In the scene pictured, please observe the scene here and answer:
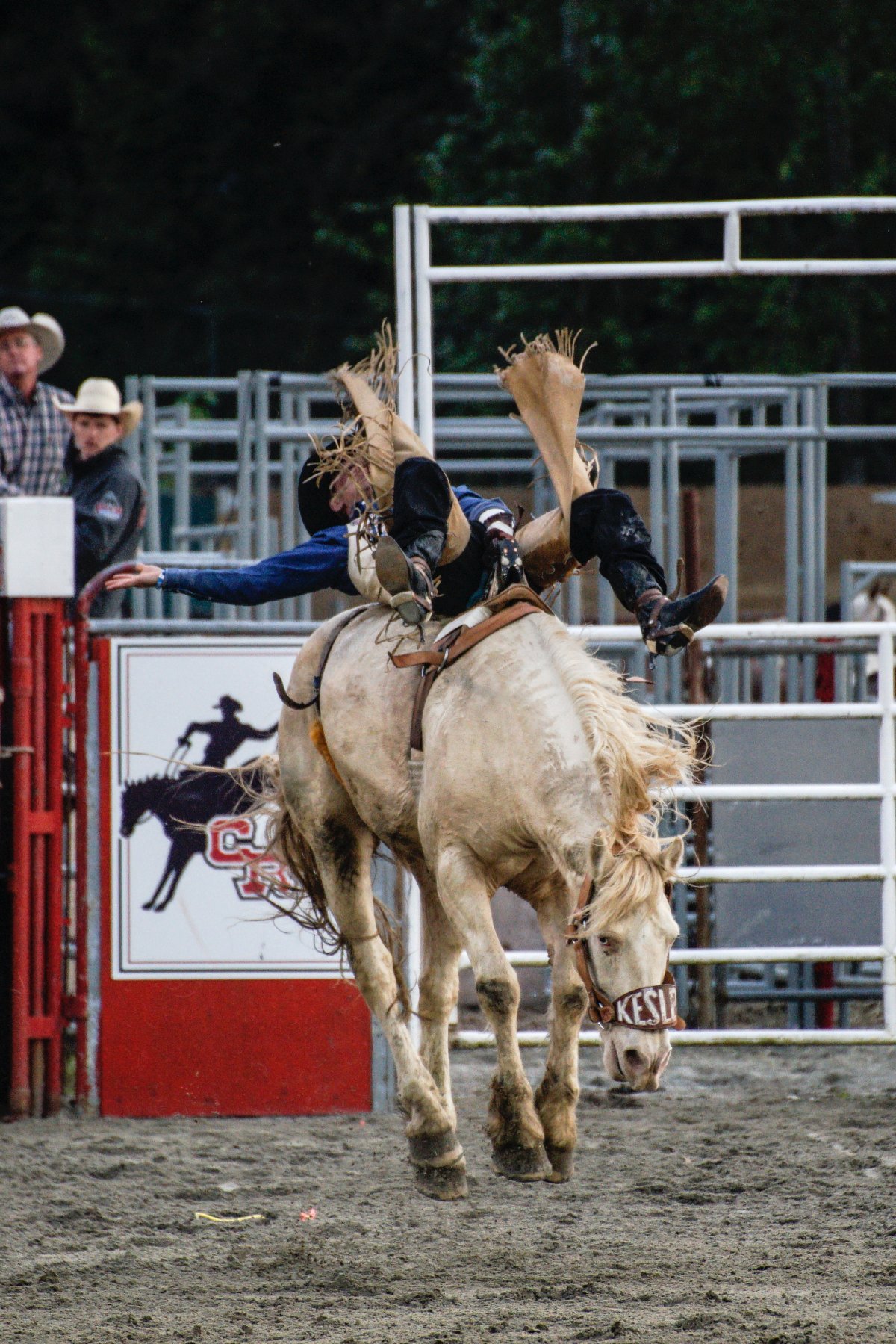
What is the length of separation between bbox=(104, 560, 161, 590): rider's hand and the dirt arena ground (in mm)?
1786

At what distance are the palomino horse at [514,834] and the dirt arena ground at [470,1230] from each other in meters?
0.50

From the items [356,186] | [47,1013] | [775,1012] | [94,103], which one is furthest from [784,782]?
[94,103]

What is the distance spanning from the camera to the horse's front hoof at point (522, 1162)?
3.88 m

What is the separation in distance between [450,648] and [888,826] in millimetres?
3043

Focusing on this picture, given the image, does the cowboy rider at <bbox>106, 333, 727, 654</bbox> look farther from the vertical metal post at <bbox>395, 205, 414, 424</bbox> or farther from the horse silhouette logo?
the horse silhouette logo

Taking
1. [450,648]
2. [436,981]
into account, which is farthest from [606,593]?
[450,648]

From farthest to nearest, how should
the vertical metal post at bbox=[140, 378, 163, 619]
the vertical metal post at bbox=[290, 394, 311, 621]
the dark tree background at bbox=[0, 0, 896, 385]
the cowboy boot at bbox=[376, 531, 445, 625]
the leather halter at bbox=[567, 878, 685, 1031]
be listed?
the dark tree background at bbox=[0, 0, 896, 385], the vertical metal post at bbox=[140, 378, 163, 619], the vertical metal post at bbox=[290, 394, 311, 621], the cowboy boot at bbox=[376, 531, 445, 625], the leather halter at bbox=[567, 878, 685, 1031]

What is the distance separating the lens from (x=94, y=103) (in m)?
22.9

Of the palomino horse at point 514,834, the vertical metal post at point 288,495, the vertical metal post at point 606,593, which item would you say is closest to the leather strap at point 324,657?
the palomino horse at point 514,834

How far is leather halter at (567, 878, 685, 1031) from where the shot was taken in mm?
3600

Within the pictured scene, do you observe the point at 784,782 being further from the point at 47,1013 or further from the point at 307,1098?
the point at 47,1013

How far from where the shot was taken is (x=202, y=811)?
6.25 meters

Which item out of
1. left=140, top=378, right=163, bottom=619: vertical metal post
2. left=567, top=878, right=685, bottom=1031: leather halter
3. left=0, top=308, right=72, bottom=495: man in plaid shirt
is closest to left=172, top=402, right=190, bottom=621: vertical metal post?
left=140, top=378, right=163, bottom=619: vertical metal post

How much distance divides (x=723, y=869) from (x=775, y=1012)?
5.83ft
